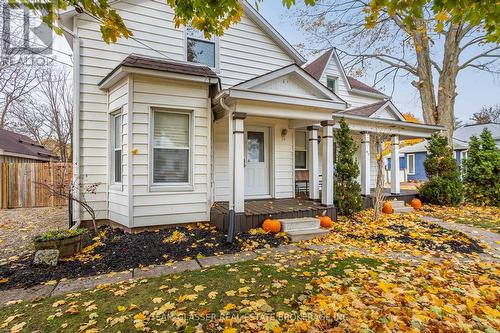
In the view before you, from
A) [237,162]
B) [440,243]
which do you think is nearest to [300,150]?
[237,162]

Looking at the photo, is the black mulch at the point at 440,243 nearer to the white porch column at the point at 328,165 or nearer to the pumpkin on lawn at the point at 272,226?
the white porch column at the point at 328,165

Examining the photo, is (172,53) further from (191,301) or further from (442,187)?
(442,187)

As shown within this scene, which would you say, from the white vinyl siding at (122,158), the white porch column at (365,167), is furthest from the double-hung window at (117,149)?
the white porch column at (365,167)

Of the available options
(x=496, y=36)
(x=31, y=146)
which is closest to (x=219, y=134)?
(x=496, y=36)

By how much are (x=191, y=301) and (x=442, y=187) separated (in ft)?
32.9

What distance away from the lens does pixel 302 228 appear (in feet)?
18.8

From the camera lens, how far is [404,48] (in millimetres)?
13719

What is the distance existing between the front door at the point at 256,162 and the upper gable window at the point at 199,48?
2358 mm

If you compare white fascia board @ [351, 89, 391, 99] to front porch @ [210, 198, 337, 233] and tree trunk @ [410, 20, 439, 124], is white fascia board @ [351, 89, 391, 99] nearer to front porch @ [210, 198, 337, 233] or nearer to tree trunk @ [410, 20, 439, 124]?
tree trunk @ [410, 20, 439, 124]

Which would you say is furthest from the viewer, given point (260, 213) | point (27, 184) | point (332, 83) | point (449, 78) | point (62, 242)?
point (449, 78)

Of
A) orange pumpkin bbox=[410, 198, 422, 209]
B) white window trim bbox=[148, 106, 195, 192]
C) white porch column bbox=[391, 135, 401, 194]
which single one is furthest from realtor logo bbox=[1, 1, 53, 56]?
orange pumpkin bbox=[410, 198, 422, 209]

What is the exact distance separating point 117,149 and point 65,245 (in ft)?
8.29

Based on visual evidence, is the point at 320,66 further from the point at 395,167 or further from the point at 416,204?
the point at 416,204

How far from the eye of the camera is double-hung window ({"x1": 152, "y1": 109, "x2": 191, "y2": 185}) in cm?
579
